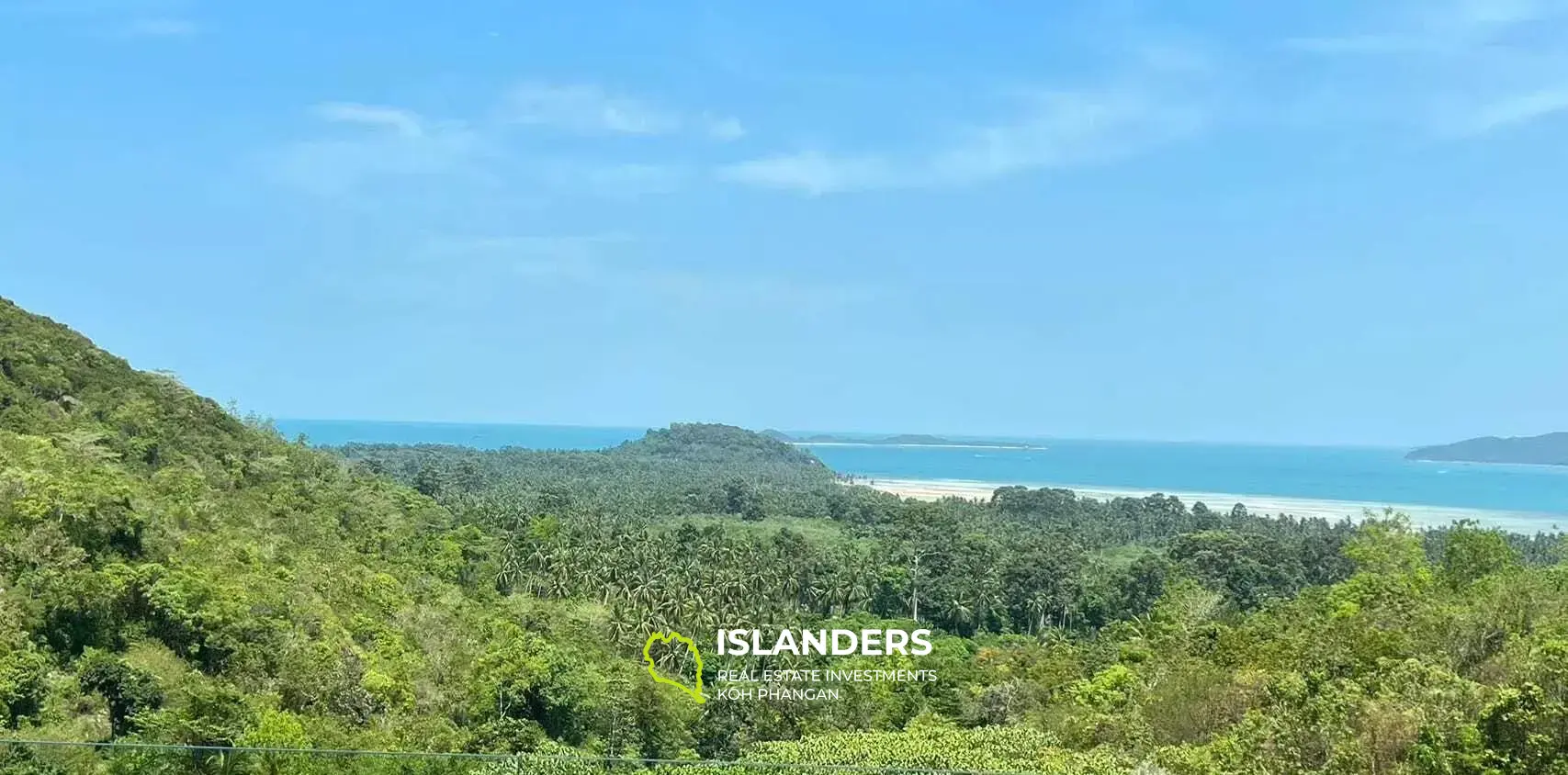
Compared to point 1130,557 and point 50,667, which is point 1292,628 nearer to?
point 50,667

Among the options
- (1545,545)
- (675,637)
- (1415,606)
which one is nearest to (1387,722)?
(1415,606)

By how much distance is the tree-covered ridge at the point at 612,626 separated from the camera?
45.3 feet

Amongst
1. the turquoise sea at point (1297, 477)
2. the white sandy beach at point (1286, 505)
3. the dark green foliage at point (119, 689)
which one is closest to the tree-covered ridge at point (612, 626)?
the dark green foliage at point (119, 689)

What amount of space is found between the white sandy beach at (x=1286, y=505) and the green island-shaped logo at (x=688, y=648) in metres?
46.9

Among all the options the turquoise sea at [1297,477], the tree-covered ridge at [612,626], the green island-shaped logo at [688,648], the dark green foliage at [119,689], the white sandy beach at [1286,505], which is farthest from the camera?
the turquoise sea at [1297,477]

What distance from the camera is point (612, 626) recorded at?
33.5 metres

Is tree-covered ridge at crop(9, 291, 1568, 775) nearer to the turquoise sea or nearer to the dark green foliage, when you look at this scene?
the dark green foliage

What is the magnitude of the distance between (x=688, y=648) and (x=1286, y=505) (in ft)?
264

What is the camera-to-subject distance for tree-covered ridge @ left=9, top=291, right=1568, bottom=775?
45.3 feet

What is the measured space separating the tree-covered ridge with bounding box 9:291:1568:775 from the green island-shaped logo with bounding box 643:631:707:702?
484mm

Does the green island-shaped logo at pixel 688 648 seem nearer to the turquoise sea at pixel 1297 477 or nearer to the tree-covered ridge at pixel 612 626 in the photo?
the tree-covered ridge at pixel 612 626

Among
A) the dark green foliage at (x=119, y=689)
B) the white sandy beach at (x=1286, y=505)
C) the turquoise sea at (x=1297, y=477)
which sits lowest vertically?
the dark green foliage at (x=119, y=689)

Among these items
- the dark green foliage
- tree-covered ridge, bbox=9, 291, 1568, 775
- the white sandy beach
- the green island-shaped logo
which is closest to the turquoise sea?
the white sandy beach

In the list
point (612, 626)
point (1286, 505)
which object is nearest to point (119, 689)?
point (612, 626)
